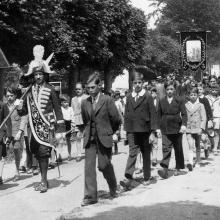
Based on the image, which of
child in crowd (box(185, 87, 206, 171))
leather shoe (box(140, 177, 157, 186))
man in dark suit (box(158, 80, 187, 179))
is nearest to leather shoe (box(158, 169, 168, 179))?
leather shoe (box(140, 177, 157, 186))

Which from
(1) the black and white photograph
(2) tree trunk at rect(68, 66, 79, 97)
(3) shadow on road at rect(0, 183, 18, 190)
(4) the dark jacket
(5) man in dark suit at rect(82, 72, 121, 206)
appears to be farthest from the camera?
(2) tree trunk at rect(68, 66, 79, 97)

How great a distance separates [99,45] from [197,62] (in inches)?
246

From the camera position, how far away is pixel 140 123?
9.10 metres

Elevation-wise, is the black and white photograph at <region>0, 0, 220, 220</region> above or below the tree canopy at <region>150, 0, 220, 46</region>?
below

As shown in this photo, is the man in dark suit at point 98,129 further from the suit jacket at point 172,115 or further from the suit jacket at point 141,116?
the suit jacket at point 172,115

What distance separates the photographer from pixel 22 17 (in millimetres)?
19672

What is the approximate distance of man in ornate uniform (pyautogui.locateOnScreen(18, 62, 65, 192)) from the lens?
899 cm

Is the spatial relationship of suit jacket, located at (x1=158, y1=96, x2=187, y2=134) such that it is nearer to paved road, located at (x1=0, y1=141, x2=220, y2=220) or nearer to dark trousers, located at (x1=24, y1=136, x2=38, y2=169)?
paved road, located at (x1=0, y1=141, x2=220, y2=220)

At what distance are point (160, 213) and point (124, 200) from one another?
1057mm

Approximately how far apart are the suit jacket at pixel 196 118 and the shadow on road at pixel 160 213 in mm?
4257

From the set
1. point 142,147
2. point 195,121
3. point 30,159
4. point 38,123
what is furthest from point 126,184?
point 30,159

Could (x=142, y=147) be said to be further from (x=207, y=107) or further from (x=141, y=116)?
(x=207, y=107)

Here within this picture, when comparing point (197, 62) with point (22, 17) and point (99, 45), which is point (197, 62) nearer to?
point (99, 45)

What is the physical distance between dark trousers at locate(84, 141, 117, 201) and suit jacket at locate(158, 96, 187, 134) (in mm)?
2388
